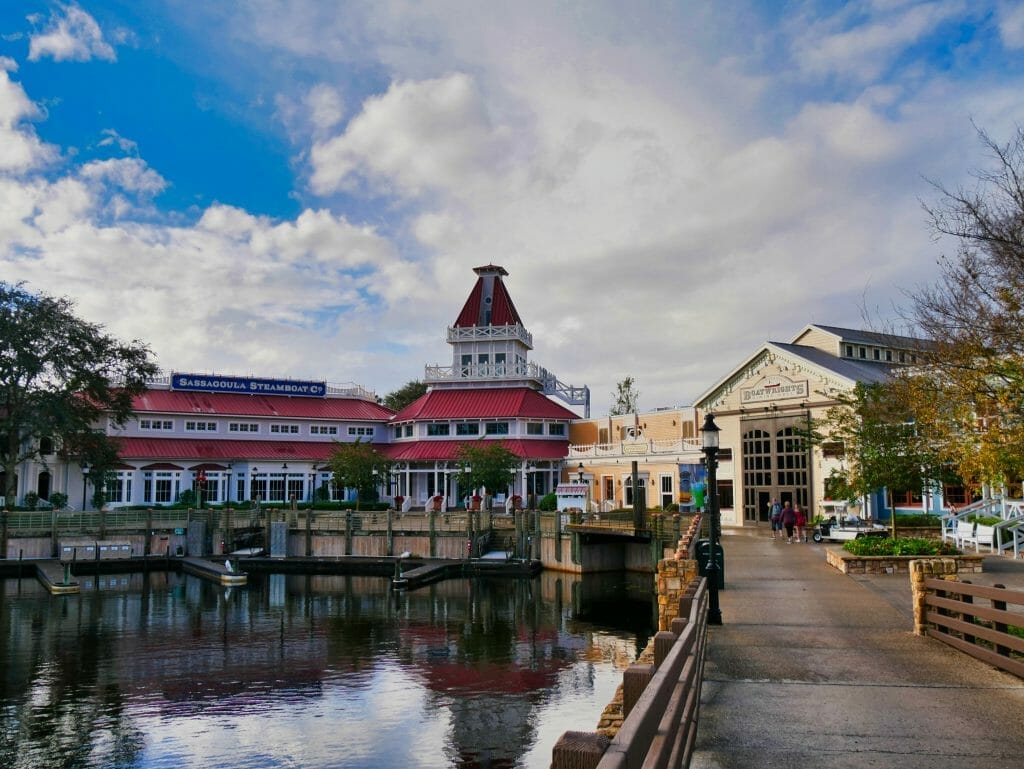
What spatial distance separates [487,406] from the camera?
60.3 m

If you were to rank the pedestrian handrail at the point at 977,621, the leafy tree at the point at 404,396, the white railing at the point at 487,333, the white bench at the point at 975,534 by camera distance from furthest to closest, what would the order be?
the leafy tree at the point at 404,396
the white railing at the point at 487,333
the white bench at the point at 975,534
the pedestrian handrail at the point at 977,621

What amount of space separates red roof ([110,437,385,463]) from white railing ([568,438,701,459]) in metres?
16.0

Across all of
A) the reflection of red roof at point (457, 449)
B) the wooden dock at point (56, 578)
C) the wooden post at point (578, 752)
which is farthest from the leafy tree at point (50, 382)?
the wooden post at point (578, 752)

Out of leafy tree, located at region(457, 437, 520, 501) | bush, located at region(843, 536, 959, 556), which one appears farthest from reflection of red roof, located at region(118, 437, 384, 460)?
bush, located at region(843, 536, 959, 556)

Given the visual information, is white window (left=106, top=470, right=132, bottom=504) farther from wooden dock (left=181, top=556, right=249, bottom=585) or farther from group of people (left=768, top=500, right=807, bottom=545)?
group of people (left=768, top=500, right=807, bottom=545)

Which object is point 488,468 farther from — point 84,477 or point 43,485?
point 43,485

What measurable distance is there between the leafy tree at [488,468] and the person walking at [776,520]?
18393 mm

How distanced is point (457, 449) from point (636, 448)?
13024 mm

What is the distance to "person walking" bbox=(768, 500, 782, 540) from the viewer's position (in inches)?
1380

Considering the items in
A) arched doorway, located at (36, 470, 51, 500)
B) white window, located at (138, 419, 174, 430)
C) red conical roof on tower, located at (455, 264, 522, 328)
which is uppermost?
red conical roof on tower, located at (455, 264, 522, 328)

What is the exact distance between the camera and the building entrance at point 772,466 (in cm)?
3872

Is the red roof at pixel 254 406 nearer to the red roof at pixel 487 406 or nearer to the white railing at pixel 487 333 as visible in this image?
the red roof at pixel 487 406

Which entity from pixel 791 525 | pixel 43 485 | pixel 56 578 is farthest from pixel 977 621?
pixel 43 485

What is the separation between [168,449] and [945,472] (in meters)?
47.8
